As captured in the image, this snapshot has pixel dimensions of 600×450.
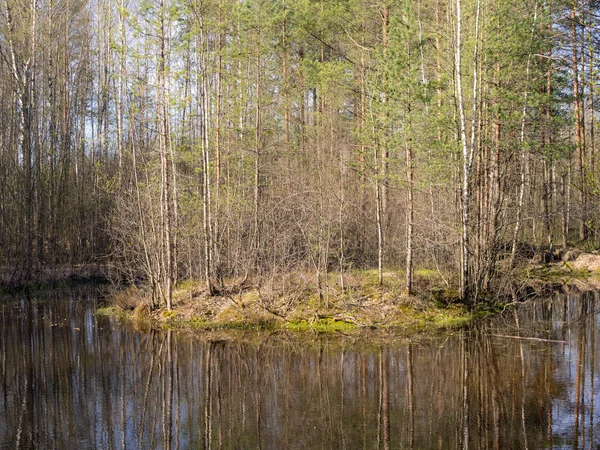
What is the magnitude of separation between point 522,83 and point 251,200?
8783mm

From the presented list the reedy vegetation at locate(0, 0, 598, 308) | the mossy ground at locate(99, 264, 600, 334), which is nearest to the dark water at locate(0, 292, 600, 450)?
the mossy ground at locate(99, 264, 600, 334)

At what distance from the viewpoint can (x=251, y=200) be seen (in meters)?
19.1

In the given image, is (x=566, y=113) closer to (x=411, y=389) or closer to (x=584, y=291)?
(x=584, y=291)

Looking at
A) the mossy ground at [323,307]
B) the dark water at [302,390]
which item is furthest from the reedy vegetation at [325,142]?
the dark water at [302,390]

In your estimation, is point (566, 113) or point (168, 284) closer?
point (168, 284)

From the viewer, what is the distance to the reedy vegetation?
51.7 feet

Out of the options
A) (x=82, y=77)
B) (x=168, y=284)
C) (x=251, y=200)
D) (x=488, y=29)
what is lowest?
(x=168, y=284)

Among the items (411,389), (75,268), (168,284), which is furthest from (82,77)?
(411,389)

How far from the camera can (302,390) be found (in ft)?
31.8

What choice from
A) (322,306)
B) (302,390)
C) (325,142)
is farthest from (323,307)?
(325,142)

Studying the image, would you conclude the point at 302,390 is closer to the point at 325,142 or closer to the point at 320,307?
the point at 320,307

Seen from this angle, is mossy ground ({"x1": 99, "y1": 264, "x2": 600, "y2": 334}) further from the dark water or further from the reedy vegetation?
the dark water

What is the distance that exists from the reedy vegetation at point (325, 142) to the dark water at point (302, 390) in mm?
3069

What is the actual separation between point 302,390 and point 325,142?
45.7 ft
